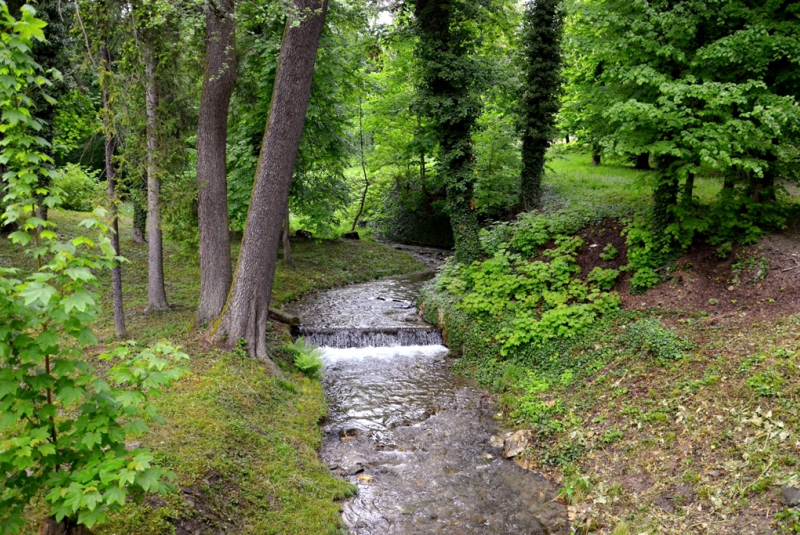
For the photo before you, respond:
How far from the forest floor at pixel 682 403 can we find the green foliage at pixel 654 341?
0.03 m

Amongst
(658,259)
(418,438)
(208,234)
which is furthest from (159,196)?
(658,259)

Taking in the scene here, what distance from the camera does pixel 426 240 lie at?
1006 inches

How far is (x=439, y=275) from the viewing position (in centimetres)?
1454

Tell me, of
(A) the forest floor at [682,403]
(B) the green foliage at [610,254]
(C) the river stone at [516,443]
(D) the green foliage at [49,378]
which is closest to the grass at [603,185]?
(B) the green foliage at [610,254]

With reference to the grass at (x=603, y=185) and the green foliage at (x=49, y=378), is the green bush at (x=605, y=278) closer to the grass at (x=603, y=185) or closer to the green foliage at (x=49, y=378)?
Answer: the grass at (x=603, y=185)

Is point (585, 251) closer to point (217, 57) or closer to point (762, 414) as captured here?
point (762, 414)

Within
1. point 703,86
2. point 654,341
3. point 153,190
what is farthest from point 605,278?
point 153,190

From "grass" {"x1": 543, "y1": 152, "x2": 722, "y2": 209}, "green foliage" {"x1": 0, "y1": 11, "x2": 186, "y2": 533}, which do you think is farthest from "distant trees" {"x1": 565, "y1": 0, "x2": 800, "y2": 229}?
"green foliage" {"x1": 0, "y1": 11, "x2": 186, "y2": 533}

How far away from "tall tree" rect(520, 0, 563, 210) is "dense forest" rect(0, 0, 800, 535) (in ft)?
0.27

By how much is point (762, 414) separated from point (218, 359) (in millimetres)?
7924

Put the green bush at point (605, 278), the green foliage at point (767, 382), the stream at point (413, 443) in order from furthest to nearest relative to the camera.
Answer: the green bush at point (605, 278)
the stream at point (413, 443)
the green foliage at point (767, 382)

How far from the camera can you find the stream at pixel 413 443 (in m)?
6.36

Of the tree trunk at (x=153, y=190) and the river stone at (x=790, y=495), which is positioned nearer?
the river stone at (x=790, y=495)

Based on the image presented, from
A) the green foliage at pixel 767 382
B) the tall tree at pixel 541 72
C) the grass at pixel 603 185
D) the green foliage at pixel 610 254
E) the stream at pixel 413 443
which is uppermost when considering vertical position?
the tall tree at pixel 541 72
